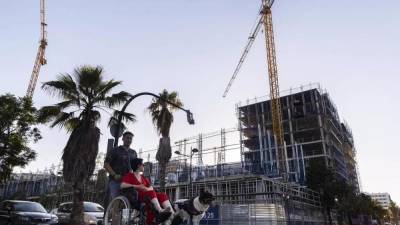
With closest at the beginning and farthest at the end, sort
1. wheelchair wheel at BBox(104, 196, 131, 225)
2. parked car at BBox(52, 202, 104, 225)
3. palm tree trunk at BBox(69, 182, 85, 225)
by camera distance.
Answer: wheelchair wheel at BBox(104, 196, 131, 225) < palm tree trunk at BBox(69, 182, 85, 225) < parked car at BBox(52, 202, 104, 225)

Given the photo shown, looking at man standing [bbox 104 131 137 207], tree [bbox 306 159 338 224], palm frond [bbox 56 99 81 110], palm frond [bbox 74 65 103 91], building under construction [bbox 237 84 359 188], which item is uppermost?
building under construction [bbox 237 84 359 188]

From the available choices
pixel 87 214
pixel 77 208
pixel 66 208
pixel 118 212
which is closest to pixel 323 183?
pixel 66 208

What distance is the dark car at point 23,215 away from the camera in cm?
1152

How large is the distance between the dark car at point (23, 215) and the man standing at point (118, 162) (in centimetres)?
760

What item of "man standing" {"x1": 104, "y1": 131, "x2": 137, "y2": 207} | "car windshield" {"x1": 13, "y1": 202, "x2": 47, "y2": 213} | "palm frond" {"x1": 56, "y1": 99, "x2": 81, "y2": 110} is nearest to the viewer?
"man standing" {"x1": 104, "y1": 131, "x2": 137, "y2": 207}

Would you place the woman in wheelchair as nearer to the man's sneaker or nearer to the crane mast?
the man's sneaker

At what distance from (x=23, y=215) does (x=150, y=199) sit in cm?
933

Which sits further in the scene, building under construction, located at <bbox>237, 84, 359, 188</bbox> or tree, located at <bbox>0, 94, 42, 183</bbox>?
building under construction, located at <bbox>237, 84, 359, 188</bbox>

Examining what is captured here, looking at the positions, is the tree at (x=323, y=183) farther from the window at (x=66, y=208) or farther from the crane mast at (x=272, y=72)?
the window at (x=66, y=208)

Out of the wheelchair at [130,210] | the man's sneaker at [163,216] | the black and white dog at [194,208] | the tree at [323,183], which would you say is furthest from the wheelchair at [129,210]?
the tree at [323,183]

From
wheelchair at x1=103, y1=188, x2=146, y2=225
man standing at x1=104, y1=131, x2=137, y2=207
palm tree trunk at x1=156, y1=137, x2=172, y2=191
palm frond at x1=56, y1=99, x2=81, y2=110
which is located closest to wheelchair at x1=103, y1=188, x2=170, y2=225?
wheelchair at x1=103, y1=188, x2=146, y2=225

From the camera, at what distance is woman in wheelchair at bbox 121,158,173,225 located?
4551 millimetres

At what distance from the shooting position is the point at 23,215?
11.7m

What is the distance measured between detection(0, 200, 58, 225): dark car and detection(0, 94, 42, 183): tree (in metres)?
3.04
